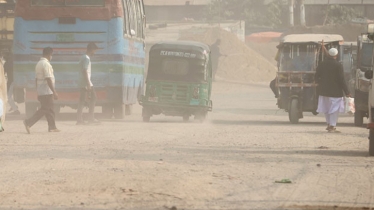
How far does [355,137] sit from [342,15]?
185 ft

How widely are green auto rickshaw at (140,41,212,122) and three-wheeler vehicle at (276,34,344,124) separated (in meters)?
1.97

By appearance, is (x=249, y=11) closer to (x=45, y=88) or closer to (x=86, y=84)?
(x=86, y=84)

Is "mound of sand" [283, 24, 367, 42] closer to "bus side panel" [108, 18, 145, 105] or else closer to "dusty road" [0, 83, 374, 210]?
"bus side panel" [108, 18, 145, 105]

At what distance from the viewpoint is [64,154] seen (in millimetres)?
13750

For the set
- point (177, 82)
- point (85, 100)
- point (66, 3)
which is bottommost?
point (85, 100)

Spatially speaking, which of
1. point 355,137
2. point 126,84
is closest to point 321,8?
point 126,84

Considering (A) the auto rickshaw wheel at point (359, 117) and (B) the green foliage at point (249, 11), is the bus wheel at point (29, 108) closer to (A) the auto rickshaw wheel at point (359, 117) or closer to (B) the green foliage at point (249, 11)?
(A) the auto rickshaw wheel at point (359, 117)

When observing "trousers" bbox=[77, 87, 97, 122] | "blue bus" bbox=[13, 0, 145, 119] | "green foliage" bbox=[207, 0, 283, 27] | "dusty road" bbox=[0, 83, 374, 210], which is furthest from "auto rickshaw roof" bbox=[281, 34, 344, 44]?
"green foliage" bbox=[207, 0, 283, 27]

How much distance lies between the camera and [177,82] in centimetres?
2439

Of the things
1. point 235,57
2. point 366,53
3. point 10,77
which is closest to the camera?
point 366,53

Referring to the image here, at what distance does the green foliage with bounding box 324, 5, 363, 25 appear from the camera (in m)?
73.6

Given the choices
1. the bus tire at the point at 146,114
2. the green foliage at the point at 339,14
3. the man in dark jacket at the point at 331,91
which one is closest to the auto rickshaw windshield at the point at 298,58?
the bus tire at the point at 146,114

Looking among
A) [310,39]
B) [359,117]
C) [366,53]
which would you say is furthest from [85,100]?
[366,53]

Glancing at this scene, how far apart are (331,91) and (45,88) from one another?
5.94 meters
